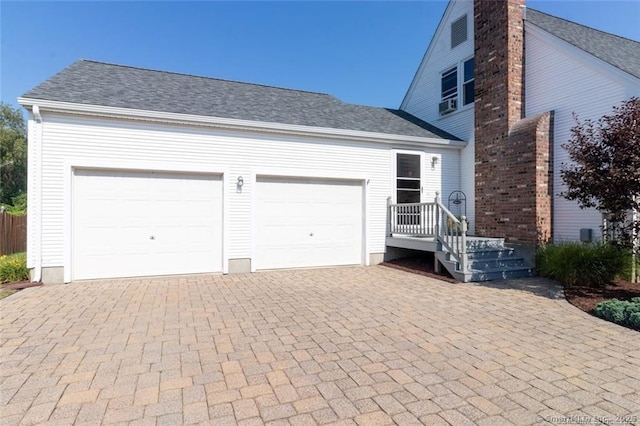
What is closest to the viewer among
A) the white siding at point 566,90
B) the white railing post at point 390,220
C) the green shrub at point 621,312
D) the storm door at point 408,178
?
the green shrub at point 621,312

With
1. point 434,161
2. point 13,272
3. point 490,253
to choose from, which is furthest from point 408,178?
point 13,272

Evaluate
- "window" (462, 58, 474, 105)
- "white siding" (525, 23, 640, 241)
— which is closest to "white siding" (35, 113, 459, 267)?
"window" (462, 58, 474, 105)

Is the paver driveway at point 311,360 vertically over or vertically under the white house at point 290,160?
under

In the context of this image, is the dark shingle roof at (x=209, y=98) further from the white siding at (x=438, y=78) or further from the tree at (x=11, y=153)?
the tree at (x=11, y=153)

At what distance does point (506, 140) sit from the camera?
31.1 feet

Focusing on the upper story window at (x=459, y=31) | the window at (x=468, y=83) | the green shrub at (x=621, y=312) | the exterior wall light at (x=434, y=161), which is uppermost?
the upper story window at (x=459, y=31)

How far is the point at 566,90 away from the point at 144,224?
10.8m

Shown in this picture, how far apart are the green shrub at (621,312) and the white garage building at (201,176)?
567cm

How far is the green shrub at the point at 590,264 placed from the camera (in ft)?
22.1

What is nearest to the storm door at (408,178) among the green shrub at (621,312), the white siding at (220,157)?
the white siding at (220,157)

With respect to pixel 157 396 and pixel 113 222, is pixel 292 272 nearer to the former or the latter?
pixel 113 222

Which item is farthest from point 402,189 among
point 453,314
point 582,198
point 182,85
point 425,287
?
point 182,85

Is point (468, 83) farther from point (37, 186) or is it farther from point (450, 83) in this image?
point (37, 186)

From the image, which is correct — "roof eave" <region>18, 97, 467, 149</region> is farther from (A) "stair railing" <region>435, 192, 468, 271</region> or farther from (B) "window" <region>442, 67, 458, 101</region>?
(A) "stair railing" <region>435, 192, 468, 271</region>
